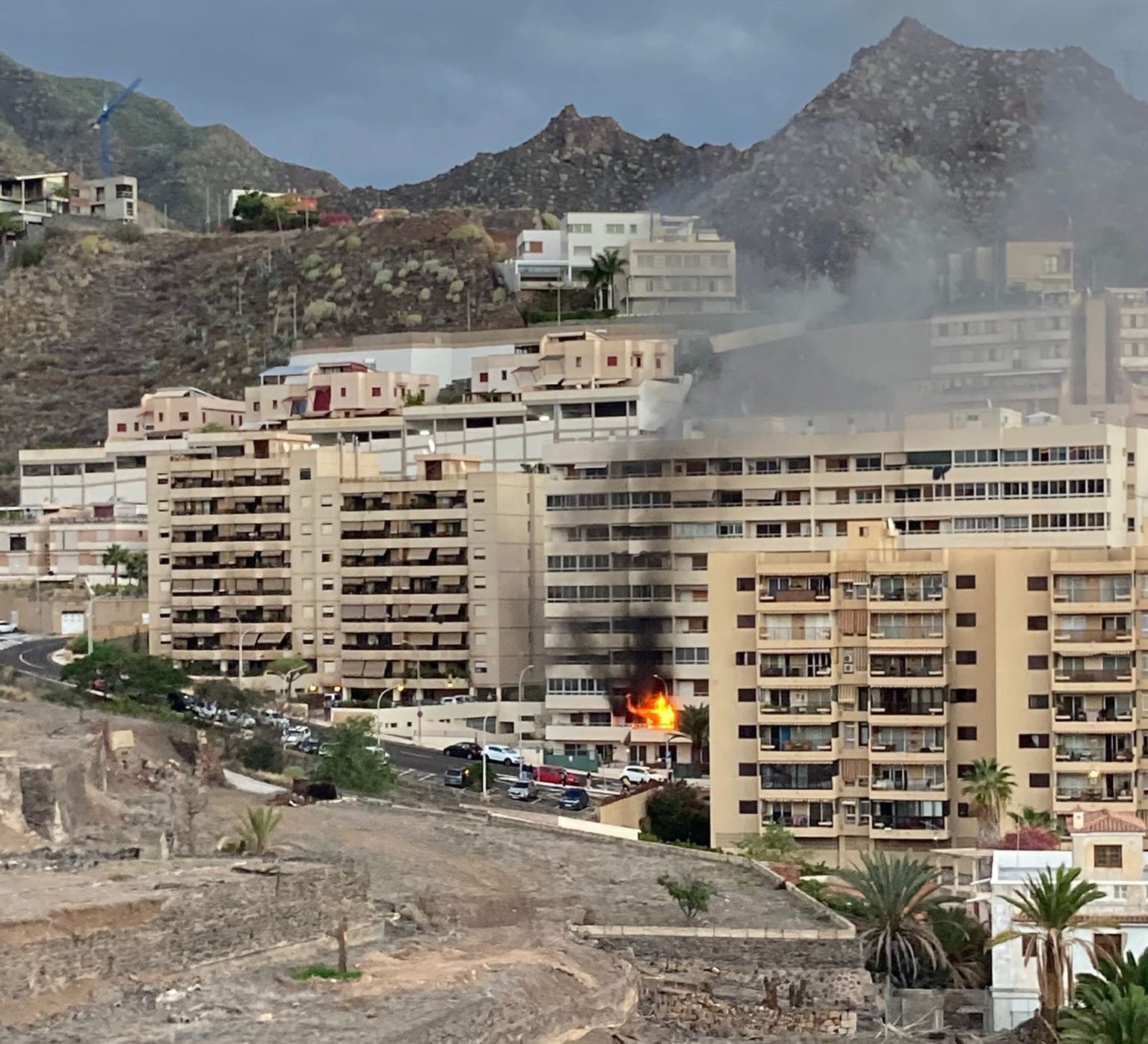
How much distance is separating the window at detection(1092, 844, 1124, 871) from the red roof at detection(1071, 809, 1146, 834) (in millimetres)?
345

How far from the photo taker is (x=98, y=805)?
34156 mm

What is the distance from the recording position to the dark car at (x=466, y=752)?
58656 millimetres

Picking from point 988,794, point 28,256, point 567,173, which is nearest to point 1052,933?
point 988,794

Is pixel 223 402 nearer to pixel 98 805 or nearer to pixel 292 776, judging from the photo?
pixel 292 776

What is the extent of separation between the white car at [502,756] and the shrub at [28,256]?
248 feet

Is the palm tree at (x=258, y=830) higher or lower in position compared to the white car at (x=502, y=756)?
higher

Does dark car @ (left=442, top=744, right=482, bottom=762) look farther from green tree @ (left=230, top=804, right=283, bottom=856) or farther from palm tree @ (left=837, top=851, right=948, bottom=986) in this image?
green tree @ (left=230, top=804, right=283, bottom=856)

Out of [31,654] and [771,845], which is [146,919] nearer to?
[771,845]

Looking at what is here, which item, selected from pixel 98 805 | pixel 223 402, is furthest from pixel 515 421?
pixel 98 805

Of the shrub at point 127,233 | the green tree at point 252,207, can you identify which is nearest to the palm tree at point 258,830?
the shrub at point 127,233

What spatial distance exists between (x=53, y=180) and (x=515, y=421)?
199ft

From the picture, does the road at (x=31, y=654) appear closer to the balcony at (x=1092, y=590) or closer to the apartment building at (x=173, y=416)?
the apartment building at (x=173, y=416)

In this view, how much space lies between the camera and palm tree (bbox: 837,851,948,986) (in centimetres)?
3353

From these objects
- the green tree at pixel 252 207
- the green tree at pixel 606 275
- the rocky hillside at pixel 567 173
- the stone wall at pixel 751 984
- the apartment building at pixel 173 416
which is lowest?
the stone wall at pixel 751 984
